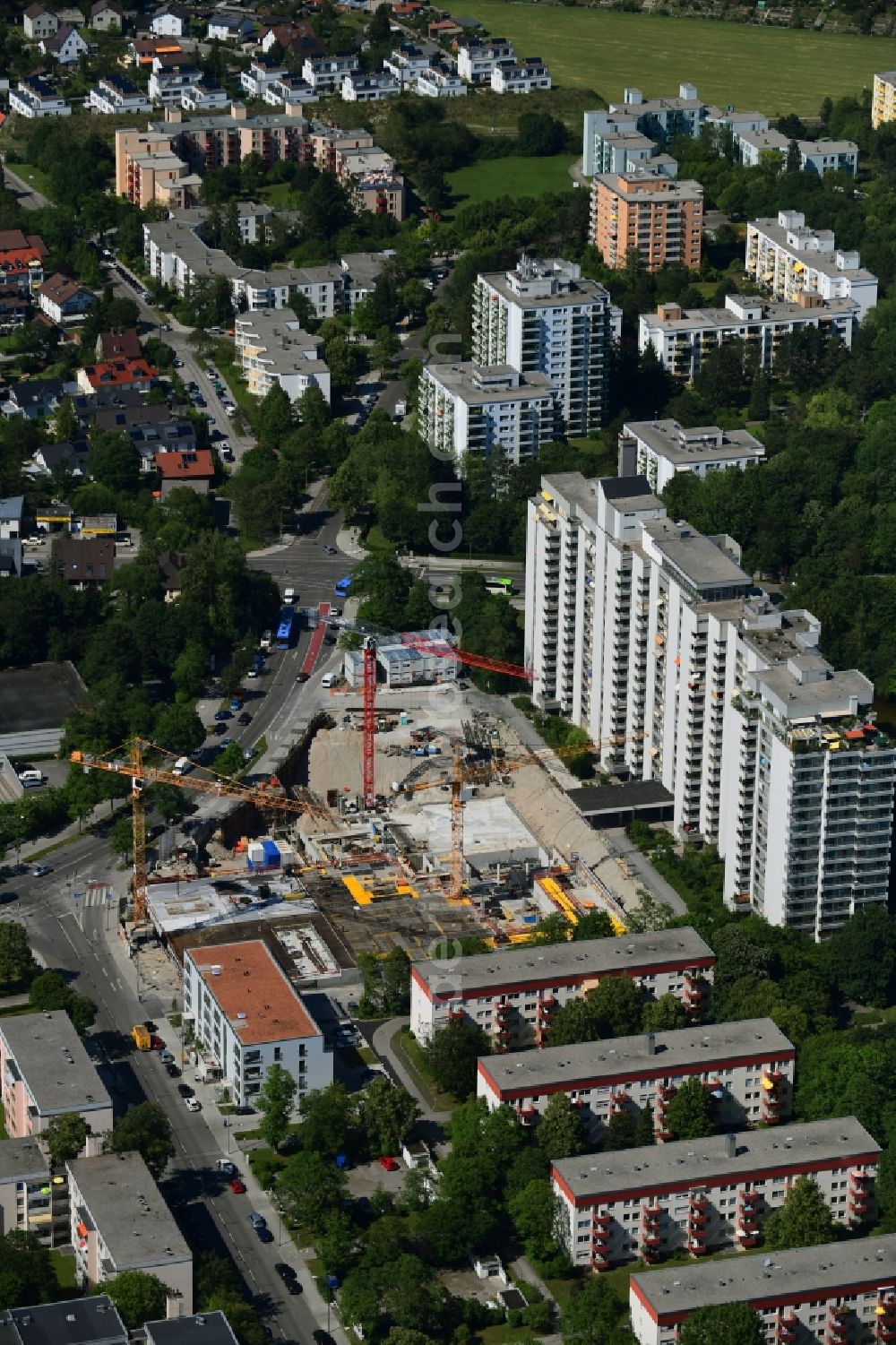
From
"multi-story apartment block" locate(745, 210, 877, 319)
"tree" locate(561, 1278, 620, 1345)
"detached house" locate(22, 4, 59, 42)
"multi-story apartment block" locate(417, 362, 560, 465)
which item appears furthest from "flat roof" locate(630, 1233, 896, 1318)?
"detached house" locate(22, 4, 59, 42)

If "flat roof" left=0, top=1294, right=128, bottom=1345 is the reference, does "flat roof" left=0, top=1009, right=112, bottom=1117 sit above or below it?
above

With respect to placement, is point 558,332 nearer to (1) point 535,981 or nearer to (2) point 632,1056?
(1) point 535,981

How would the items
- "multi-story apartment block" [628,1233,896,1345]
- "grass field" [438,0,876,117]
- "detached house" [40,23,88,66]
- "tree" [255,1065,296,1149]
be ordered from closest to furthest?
"multi-story apartment block" [628,1233,896,1345]
"tree" [255,1065,296,1149]
"grass field" [438,0,876,117]
"detached house" [40,23,88,66]

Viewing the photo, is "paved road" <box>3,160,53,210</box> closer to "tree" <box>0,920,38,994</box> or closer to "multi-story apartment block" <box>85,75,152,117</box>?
"multi-story apartment block" <box>85,75,152,117</box>

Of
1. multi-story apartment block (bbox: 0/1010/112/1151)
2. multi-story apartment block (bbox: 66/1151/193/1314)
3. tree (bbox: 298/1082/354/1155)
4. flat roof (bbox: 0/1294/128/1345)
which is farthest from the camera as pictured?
tree (bbox: 298/1082/354/1155)

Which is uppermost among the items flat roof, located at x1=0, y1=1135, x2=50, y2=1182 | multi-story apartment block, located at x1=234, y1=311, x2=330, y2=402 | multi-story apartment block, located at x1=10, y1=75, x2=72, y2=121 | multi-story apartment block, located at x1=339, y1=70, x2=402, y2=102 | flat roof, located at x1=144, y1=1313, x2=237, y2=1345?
multi-story apartment block, located at x1=339, y1=70, x2=402, y2=102

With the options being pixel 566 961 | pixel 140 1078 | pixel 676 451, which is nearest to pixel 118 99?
pixel 676 451

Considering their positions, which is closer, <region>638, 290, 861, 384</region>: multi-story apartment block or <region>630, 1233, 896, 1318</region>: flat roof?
<region>630, 1233, 896, 1318</region>: flat roof

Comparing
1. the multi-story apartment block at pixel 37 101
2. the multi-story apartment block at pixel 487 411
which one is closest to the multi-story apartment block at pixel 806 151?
the multi-story apartment block at pixel 487 411
